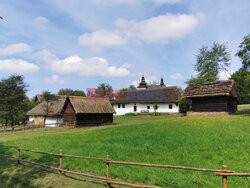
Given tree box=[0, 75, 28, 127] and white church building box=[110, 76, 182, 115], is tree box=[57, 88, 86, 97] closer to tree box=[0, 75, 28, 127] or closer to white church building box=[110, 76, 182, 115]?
Answer: white church building box=[110, 76, 182, 115]

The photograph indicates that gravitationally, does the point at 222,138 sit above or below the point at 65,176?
above

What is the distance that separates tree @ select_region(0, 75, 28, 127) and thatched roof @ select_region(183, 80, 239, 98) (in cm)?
2722

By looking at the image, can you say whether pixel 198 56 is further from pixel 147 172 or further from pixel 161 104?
pixel 147 172

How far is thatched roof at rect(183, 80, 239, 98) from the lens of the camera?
77.5ft

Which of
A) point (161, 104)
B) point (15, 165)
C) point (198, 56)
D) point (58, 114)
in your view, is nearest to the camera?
point (15, 165)

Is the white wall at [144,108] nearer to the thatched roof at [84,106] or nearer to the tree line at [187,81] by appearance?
the tree line at [187,81]

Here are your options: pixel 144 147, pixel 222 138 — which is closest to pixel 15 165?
pixel 144 147

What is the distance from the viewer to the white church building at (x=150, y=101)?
41812 mm

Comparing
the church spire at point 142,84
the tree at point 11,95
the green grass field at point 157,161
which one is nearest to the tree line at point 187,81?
the tree at point 11,95

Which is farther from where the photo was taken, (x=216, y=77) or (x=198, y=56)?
(x=198, y=56)

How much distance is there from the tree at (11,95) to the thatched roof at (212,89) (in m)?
27.2

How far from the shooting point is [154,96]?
4566cm

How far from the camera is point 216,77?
43375 mm

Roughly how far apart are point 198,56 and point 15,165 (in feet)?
154
